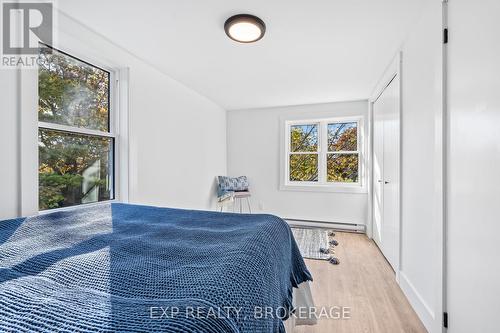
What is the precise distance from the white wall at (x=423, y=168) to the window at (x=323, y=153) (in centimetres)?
202

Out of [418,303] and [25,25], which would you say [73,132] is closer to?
[25,25]

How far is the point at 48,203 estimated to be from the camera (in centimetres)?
180

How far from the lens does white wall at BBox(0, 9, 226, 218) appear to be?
1.45 meters

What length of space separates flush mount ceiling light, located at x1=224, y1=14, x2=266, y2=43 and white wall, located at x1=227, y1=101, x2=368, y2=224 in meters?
2.53

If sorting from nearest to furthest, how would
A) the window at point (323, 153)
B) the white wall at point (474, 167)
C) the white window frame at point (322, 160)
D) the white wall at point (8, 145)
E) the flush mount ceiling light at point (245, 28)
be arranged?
the white wall at point (474, 167)
the white wall at point (8, 145)
the flush mount ceiling light at point (245, 28)
the white window frame at point (322, 160)
the window at point (323, 153)

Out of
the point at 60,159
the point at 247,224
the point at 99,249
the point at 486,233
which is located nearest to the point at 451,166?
the point at 486,233

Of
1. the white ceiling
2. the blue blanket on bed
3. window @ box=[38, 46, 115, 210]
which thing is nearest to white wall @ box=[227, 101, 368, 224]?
the white ceiling

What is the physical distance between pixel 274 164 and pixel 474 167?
11.2ft

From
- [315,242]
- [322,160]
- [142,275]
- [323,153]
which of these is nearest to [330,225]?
[315,242]

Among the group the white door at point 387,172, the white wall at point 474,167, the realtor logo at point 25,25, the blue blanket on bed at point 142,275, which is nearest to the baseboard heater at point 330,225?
the white door at point 387,172

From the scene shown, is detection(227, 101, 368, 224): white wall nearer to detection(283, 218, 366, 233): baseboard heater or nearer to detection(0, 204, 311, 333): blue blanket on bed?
detection(283, 218, 366, 233): baseboard heater

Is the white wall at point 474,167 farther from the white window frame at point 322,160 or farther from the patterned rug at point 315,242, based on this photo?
the white window frame at point 322,160

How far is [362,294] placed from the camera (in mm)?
2055

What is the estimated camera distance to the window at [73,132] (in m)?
1.77
